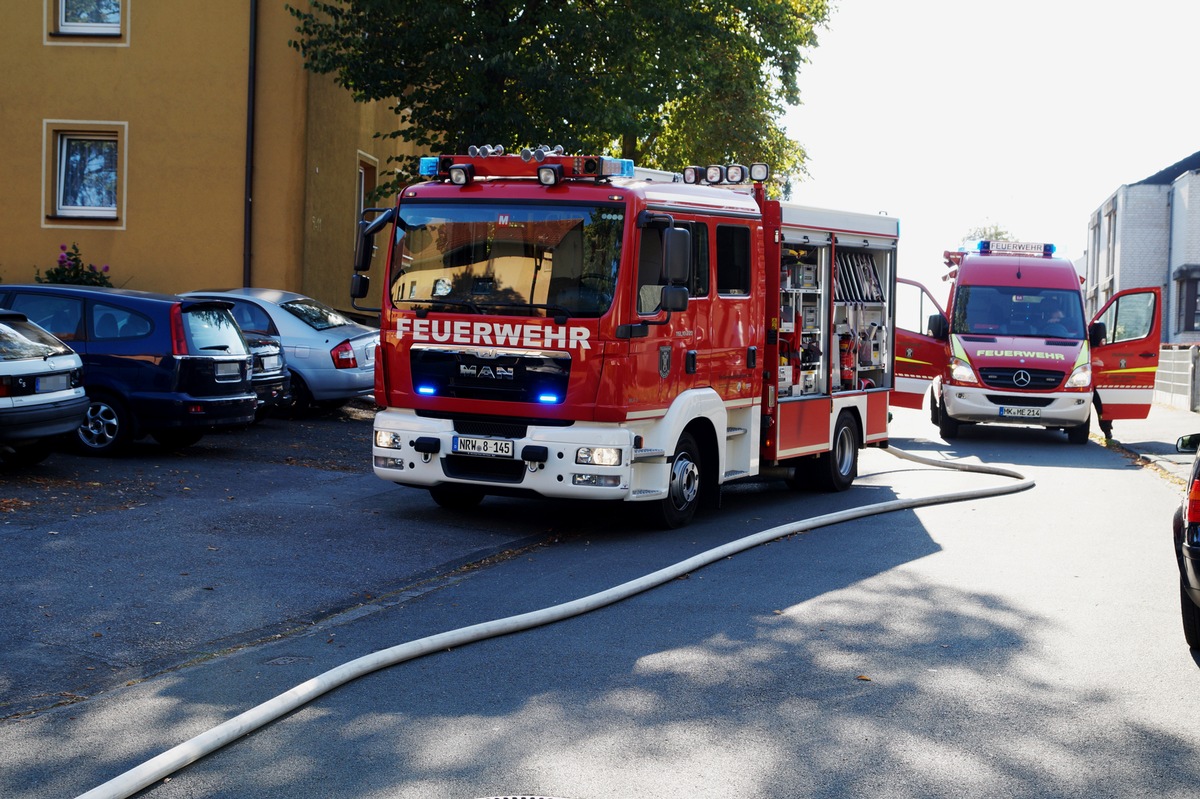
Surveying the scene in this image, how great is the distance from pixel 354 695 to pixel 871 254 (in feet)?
34.2

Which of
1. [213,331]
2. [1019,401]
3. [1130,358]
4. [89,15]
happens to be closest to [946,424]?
[1019,401]

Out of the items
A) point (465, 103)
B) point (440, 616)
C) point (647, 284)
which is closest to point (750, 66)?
point (465, 103)

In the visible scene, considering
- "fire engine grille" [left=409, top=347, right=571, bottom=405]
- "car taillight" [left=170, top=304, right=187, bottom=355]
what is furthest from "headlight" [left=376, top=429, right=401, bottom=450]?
"car taillight" [left=170, top=304, right=187, bottom=355]

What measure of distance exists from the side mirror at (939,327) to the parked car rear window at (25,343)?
505 inches

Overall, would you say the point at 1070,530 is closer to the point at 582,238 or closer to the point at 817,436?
the point at 817,436

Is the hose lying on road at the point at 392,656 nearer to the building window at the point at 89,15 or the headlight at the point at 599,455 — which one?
the headlight at the point at 599,455

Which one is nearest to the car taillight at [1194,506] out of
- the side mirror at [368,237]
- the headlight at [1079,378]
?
the side mirror at [368,237]

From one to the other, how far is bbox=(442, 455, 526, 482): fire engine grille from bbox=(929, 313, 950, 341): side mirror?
11541 mm

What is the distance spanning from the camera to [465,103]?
68.2 ft

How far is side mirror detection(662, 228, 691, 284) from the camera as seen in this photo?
10.0m

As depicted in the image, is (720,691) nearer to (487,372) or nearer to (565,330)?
(565,330)

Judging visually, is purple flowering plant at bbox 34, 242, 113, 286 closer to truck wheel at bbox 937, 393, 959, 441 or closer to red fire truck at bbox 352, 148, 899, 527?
red fire truck at bbox 352, 148, 899, 527

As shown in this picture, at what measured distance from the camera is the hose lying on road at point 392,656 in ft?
15.5

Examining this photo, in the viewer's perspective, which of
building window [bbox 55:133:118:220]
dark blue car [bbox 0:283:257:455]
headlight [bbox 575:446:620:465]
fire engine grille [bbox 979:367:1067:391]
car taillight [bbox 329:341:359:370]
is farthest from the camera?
building window [bbox 55:133:118:220]
